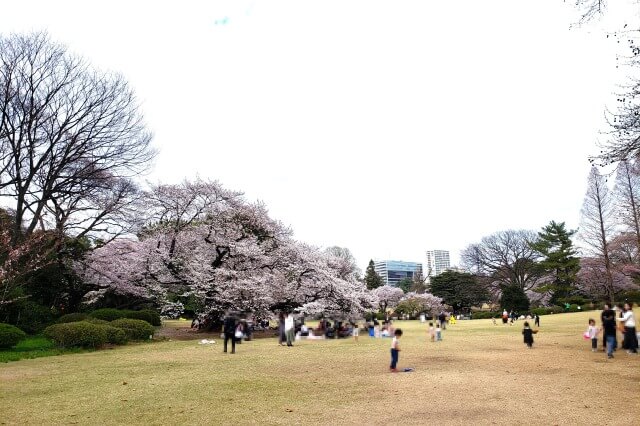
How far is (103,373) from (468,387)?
9.15m

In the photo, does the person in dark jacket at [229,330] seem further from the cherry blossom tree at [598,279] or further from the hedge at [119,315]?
the cherry blossom tree at [598,279]

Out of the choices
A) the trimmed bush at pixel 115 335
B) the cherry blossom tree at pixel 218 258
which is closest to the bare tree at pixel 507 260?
the cherry blossom tree at pixel 218 258

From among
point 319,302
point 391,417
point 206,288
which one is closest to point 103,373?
point 391,417

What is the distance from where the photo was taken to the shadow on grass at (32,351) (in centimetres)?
1417

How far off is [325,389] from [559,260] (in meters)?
49.1

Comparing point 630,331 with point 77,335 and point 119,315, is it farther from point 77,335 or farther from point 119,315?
point 119,315

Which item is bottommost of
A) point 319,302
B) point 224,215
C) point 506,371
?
point 506,371

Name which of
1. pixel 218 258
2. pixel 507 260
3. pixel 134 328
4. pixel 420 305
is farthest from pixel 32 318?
pixel 507 260

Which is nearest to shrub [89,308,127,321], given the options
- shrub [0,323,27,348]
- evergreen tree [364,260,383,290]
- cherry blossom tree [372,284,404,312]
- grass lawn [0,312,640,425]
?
shrub [0,323,27,348]

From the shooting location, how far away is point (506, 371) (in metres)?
10.2

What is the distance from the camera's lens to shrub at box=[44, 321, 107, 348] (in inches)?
621

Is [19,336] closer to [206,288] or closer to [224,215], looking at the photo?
[206,288]

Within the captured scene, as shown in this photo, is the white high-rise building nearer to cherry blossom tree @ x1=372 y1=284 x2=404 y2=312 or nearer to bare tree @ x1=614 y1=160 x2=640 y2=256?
cherry blossom tree @ x1=372 y1=284 x2=404 y2=312

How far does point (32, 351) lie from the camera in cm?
1561
